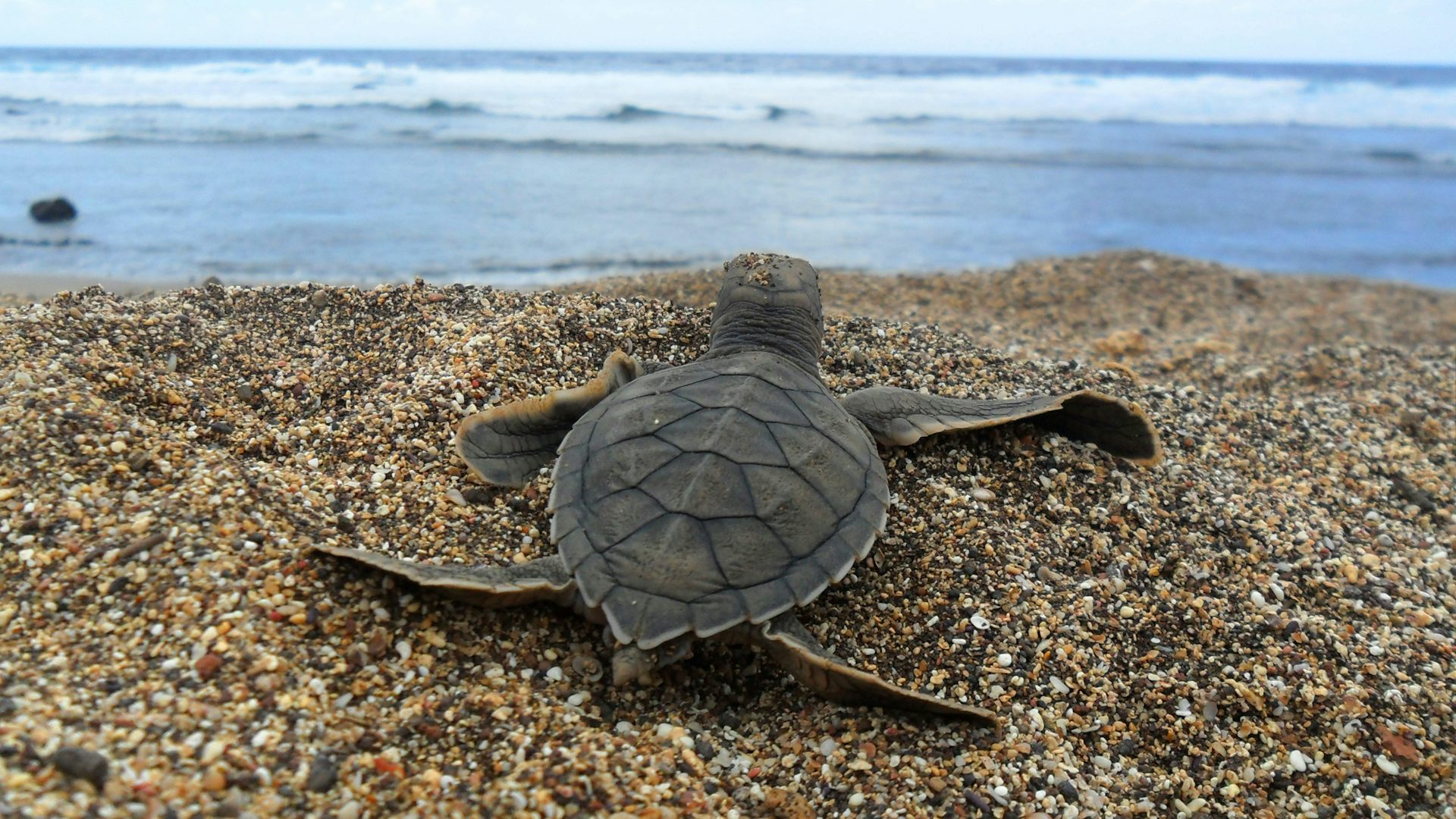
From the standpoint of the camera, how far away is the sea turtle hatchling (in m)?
2.48

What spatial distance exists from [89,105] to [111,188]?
1174 cm

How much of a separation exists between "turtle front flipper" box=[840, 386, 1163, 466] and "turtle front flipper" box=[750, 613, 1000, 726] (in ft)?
4.00

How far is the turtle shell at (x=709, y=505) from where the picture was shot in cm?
248

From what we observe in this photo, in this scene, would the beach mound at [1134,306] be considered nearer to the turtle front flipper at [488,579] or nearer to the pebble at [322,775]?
the turtle front flipper at [488,579]

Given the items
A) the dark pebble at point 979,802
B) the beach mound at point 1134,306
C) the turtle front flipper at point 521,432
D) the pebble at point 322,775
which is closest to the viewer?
the pebble at point 322,775

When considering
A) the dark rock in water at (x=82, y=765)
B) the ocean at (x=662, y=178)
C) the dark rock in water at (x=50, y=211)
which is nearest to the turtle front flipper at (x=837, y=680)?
the dark rock in water at (x=82, y=765)

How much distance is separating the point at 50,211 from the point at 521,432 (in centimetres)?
791

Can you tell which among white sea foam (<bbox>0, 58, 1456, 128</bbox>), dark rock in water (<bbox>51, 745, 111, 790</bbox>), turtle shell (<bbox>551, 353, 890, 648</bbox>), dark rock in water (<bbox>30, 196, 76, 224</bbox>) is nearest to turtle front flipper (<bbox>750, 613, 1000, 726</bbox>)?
turtle shell (<bbox>551, 353, 890, 648</bbox>)

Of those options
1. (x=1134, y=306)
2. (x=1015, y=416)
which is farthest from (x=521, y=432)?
(x=1134, y=306)

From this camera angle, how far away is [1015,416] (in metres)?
3.66

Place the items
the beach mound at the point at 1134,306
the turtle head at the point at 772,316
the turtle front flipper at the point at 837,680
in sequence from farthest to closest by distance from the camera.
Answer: the beach mound at the point at 1134,306 → the turtle head at the point at 772,316 → the turtle front flipper at the point at 837,680

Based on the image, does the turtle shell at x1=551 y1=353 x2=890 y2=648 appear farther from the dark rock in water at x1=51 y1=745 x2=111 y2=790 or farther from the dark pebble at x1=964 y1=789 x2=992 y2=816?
the dark rock in water at x1=51 y1=745 x2=111 y2=790

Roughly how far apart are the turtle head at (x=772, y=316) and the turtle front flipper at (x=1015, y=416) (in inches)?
12.7

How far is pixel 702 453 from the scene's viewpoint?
9.00 ft
